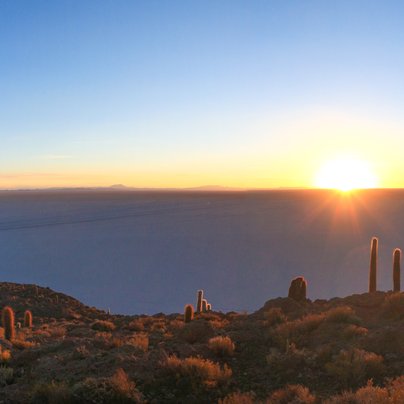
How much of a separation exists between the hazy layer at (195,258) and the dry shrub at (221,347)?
1682 inches

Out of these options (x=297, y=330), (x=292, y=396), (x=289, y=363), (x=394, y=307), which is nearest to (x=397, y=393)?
(x=292, y=396)

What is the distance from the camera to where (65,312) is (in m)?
28.6

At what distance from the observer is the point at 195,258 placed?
83.3 m

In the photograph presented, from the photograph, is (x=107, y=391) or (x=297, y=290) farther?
(x=297, y=290)

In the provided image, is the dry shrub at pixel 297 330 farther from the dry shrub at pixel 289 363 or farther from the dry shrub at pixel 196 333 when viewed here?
the dry shrub at pixel 196 333

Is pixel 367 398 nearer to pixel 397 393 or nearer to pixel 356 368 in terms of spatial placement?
pixel 397 393

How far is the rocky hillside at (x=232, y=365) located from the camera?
27.1ft

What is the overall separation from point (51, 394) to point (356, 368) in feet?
18.7

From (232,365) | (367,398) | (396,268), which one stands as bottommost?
(232,365)

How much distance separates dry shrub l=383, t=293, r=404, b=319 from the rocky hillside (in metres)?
0.03

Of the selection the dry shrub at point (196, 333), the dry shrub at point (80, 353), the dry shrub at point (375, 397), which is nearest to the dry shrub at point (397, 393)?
the dry shrub at point (375, 397)

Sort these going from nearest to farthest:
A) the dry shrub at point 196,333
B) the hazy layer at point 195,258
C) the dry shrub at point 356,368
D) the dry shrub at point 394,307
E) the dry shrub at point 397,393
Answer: the dry shrub at point 397,393 < the dry shrub at point 356,368 < the dry shrub at point 196,333 < the dry shrub at point 394,307 < the hazy layer at point 195,258

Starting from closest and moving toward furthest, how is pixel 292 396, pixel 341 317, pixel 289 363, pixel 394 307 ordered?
1. pixel 292 396
2. pixel 289 363
3. pixel 341 317
4. pixel 394 307

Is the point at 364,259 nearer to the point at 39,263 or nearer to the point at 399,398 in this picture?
the point at 39,263
